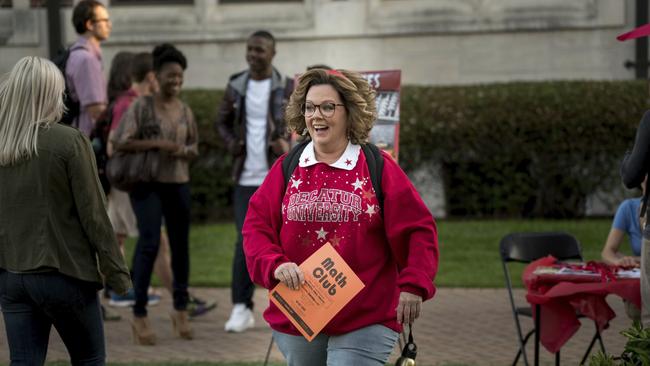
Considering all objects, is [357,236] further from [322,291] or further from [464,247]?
[464,247]

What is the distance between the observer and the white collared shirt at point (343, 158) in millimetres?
5203

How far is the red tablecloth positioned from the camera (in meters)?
6.93

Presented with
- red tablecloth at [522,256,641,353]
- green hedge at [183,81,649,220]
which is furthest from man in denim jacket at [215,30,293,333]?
green hedge at [183,81,649,220]

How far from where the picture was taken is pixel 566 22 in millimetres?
16875

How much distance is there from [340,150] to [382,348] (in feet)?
2.77

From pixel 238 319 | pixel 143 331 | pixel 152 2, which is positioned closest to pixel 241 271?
pixel 238 319

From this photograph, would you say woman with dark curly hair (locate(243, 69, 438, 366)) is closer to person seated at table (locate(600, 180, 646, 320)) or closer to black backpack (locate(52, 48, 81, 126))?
person seated at table (locate(600, 180, 646, 320))

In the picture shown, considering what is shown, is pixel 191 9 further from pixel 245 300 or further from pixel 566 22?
pixel 245 300

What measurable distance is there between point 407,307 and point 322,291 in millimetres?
347

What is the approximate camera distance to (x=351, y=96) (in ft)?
17.3

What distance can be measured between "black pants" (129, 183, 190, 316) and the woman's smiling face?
3931 mm

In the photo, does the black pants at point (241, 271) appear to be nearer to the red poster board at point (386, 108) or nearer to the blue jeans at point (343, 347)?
the red poster board at point (386, 108)

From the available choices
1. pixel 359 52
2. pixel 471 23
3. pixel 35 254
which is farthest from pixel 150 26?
pixel 35 254

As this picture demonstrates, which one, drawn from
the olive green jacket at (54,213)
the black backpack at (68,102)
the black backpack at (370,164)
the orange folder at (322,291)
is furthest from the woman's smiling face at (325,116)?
the black backpack at (68,102)
